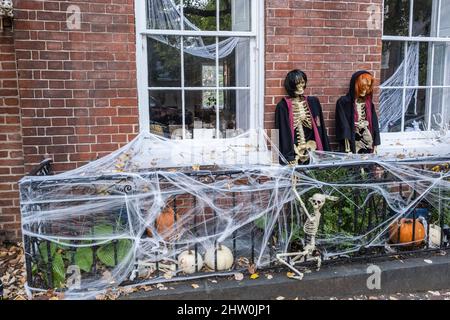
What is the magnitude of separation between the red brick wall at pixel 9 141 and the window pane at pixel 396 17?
403 cm

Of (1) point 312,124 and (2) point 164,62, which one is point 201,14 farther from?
(1) point 312,124

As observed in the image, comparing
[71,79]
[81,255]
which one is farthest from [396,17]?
[81,255]

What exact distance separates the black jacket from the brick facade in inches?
9.0

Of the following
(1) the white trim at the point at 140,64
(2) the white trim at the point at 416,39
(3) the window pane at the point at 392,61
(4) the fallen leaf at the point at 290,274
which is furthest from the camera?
(3) the window pane at the point at 392,61

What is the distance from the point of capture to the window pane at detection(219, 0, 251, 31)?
4379 millimetres

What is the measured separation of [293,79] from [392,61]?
60.7 inches

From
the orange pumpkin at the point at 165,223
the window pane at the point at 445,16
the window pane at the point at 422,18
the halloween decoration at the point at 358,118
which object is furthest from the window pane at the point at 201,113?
the window pane at the point at 445,16

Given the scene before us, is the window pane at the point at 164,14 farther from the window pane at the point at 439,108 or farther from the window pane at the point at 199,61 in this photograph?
the window pane at the point at 439,108

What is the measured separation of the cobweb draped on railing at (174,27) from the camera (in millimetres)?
4203

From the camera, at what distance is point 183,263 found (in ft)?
11.1

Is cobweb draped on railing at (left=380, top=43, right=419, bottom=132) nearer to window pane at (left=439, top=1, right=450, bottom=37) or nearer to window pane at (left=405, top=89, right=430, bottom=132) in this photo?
window pane at (left=405, top=89, right=430, bottom=132)

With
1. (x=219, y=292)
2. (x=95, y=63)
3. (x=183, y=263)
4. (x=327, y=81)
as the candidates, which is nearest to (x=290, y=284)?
(x=219, y=292)

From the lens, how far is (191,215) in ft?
11.0

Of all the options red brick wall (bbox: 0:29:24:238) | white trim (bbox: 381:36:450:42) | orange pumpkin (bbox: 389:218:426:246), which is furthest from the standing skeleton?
red brick wall (bbox: 0:29:24:238)
